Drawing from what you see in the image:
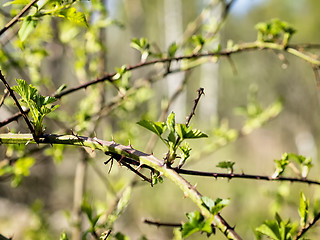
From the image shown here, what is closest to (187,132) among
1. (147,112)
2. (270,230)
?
(270,230)

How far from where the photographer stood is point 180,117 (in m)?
11.3

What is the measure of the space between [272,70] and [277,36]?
8277 millimetres

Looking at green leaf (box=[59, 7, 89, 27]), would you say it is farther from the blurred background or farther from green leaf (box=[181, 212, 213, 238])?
green leaf (box=[181, 212, 213, 238])

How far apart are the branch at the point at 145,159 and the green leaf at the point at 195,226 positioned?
0.09ft

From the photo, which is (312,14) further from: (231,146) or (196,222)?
(196,222)

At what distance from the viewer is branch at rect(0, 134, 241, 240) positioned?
1.82ft

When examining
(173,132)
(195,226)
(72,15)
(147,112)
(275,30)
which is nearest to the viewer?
(195,226)

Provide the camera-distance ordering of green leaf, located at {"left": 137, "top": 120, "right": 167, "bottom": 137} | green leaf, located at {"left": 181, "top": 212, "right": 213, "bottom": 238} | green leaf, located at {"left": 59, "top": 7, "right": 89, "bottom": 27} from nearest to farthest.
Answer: green leaf, located at {"left": 181, "top": 212, "right": 213, "bottom": 238}
green leaf, located at {"left": 137, "top": 120, "right": 167, "bottom": 137}
green leaf, located at {"left": 59, "top": 7, "right": 89, "bottom": 27}

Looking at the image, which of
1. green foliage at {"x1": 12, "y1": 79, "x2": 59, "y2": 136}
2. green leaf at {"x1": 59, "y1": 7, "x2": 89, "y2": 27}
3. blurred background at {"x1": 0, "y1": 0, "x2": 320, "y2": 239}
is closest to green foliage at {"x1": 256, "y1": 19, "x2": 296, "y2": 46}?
blurred background at {"x1": 0, "y1": 0, "x2": 320, "y2": 239}

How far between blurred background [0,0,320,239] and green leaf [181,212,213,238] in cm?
26

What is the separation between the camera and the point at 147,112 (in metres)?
2.41

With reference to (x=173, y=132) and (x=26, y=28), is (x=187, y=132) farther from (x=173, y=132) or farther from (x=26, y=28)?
(x=26, y=28)

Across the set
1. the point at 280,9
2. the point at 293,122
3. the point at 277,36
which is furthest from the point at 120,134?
the point at 280,9

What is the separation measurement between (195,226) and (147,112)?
1.92 m
